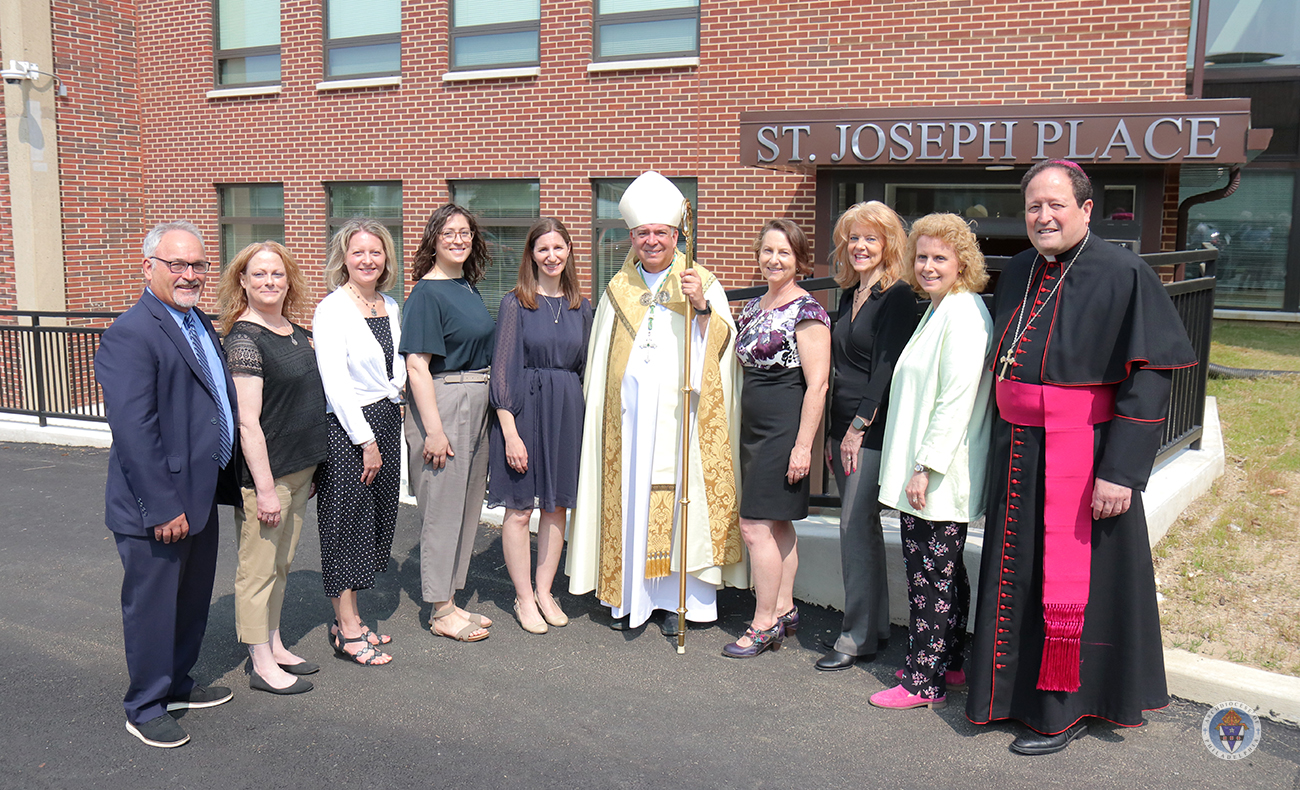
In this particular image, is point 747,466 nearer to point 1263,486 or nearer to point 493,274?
point 1263,486

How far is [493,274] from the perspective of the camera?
39.4 feet

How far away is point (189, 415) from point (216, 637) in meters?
1.54

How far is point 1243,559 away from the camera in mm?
5008

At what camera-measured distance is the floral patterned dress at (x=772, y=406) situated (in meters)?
4.33

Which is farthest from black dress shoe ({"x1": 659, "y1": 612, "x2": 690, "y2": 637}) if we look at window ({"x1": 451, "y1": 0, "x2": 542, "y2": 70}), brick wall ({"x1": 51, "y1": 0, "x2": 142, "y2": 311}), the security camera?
the security camera

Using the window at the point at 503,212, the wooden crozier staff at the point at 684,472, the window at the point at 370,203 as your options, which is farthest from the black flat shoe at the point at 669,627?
the window at the point at 370,203

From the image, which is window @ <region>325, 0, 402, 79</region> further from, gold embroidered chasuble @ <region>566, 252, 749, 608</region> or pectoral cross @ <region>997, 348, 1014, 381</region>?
pectoral cross @ <region>997, 348, 1014, 381</region>

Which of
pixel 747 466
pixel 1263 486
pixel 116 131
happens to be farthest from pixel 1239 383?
pixel 116 131

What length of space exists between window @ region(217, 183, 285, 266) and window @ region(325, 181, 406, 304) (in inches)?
31.0

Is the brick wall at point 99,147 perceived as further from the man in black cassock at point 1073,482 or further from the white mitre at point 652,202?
the man in black cassock at point 1073,482

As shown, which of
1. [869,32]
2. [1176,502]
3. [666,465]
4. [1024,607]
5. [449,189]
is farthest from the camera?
[449,189]

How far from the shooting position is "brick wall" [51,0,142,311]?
1255 cm

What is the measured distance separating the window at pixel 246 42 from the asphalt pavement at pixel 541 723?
360 inches

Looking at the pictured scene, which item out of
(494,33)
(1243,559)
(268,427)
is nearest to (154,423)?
(268,427)
